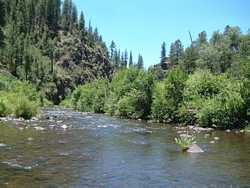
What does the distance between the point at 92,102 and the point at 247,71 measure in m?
66.0

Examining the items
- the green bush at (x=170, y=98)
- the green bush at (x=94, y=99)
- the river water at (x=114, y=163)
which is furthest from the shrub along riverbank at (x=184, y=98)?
the river water at (x=114, y=163)

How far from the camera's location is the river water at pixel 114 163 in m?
21.1

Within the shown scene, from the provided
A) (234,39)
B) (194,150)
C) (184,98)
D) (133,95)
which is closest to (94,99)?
(133,95)

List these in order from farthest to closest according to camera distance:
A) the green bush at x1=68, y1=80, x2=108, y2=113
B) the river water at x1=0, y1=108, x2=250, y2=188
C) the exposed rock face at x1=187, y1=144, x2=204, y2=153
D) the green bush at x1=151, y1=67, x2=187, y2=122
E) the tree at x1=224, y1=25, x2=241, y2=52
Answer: the tree at x1=224, y1=25, x2=241, y2=52 < the green bush at x1=68, y1=80, x2=108, y2=113 < the green bush at x1=151, y1=67, x2=187, y2=122 < the exposed rock face at x1=187, y1=144, x2=204, y2=153 < the river water at x1=0, y1=108, x2=250, y2=188

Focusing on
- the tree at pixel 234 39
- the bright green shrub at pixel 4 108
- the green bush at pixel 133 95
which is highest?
the tree at pixel 234 39

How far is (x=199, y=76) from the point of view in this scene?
70500 millimetres

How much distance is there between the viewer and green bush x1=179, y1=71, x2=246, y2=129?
5772 centimetres

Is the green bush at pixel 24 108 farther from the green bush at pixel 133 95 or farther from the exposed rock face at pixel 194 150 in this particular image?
the exposed rock face at pixel 194 150

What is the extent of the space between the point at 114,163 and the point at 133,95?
55.6m

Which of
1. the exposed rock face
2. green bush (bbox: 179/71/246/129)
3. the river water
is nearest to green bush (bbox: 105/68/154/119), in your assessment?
green bush (bbox: 179/71/246/129)

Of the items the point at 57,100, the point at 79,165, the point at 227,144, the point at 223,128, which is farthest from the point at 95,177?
the point at 57,100

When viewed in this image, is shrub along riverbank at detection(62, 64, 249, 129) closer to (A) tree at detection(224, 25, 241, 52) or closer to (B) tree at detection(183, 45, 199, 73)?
(B) tree at detection(183, 45, 199, 73)

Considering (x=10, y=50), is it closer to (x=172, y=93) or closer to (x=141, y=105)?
(x=141, y=105)

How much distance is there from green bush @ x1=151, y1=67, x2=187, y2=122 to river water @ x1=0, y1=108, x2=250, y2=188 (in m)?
29.9
